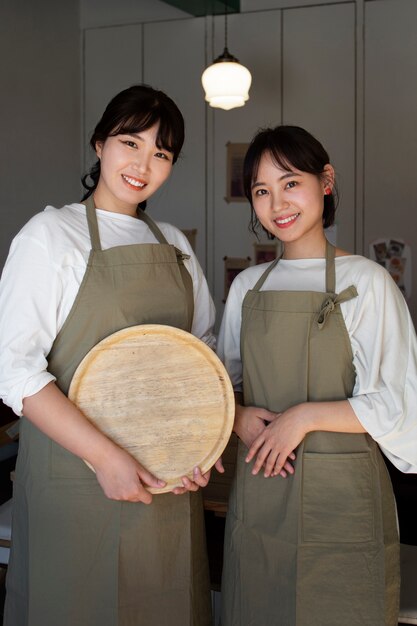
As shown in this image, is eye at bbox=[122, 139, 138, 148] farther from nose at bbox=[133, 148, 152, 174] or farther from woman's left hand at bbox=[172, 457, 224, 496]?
woman's left hand at bbox=[172, 457, 224, 496]

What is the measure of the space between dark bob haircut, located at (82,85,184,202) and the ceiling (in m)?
3.20

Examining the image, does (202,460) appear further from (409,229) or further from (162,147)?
(409,229)

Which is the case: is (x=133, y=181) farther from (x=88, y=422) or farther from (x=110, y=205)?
(x=88, y=422)

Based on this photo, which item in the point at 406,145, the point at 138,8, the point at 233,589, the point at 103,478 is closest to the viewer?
the point at 103,478

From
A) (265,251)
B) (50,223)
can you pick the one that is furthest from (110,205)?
(265,251)

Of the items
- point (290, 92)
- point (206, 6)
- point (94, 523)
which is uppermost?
point (206, 6)

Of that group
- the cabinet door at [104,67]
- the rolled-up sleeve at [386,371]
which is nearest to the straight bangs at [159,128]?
the rolled-up sleeve at [386,371]

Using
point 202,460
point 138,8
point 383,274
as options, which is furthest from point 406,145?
point 202,460

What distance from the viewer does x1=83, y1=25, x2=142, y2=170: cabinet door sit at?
500 centimetres

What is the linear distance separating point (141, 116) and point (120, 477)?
81 centimetres

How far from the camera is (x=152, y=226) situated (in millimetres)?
1686

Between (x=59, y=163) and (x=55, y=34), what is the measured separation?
0.87 meters

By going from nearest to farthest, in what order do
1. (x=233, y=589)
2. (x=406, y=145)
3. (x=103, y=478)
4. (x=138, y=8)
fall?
(x=103, y=478) < (x=233, y=589) < (x=406, y=145) < (x=138, y=8)

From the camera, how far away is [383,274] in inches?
58.1
